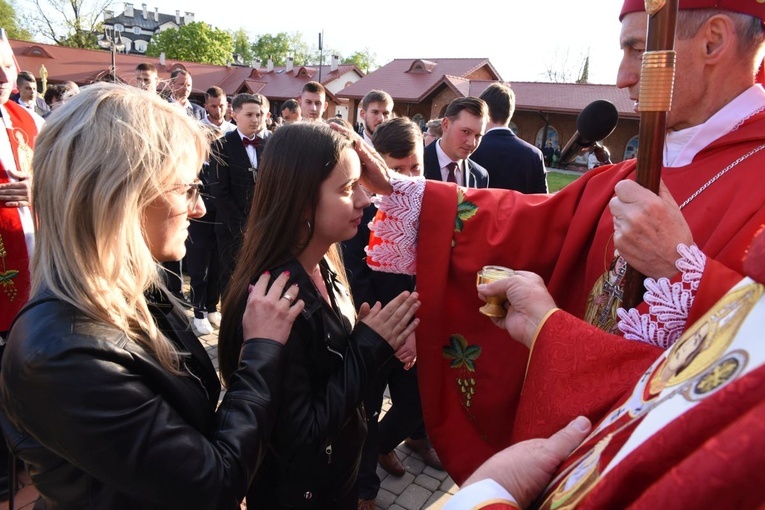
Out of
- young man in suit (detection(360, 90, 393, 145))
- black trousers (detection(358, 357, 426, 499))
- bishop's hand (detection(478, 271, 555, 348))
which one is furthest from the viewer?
young man in suit (detection(360, 90, 393, 145))

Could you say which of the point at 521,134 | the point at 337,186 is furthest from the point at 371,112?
the point at 521,134

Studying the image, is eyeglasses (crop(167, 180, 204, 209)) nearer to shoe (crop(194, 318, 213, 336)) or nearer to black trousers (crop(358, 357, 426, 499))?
black trousers (crop(358, 357, 426, 499))

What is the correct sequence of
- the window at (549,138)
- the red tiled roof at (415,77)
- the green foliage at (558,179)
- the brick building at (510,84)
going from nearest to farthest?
the green foliage at (558,179) < the brick building at (510,84) < the window at (549,138) < the red tiled roof at (415,77)

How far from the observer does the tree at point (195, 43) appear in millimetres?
49719

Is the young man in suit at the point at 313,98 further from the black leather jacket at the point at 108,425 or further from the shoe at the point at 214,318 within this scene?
the black leather jacket at the point at 108,425

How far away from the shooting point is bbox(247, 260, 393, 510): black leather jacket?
1523mm

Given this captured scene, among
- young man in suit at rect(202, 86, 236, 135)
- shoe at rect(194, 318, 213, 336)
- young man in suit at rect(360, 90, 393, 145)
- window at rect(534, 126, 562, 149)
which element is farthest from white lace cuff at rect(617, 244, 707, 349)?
window at rect(534, 126, 562, 149)

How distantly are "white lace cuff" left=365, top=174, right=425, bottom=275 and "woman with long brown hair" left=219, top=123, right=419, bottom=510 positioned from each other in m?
0.11

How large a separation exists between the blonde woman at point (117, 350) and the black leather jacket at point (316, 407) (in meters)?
0.18

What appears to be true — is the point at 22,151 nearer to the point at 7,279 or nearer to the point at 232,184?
the point at 7,279

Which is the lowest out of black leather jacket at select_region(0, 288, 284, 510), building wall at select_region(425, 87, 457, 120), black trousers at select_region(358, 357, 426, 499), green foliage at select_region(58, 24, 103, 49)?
black trousers at select_region(358, 357, 426, 499)

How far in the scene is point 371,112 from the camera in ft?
21.3

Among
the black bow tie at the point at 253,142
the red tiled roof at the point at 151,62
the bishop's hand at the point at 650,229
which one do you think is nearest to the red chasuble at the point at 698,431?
the bishop's hand at the point at 650,229

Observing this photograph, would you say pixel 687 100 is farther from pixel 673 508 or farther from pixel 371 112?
pixel 371 112
